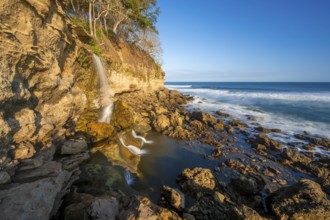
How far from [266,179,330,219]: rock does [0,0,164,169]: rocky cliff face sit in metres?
8.54

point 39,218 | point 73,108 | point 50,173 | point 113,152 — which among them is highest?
point 73,108

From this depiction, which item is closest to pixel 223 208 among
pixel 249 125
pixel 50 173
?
pixel 50 173

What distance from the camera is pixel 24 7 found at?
547 cm

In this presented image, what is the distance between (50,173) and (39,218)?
1469mm

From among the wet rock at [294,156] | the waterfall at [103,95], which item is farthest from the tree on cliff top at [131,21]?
the wet rock at [294,156]

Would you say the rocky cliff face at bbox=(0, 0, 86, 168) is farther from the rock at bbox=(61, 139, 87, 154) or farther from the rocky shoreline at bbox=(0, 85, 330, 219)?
the rocky shoreline at bbox=(0, 85, 330, 219)

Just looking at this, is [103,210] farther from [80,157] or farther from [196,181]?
[196,181]

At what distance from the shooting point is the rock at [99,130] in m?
9.44

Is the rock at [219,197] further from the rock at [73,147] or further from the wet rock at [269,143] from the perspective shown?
the wet rock at [269,143]

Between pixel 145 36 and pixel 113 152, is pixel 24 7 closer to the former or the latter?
pixel 113 152

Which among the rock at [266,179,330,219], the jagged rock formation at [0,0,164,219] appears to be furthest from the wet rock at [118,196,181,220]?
the rock at [266,179,330,219]

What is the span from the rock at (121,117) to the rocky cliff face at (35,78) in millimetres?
2891

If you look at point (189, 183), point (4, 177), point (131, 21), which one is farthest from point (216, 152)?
point (131, 21)

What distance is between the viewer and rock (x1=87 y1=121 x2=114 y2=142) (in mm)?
9438
